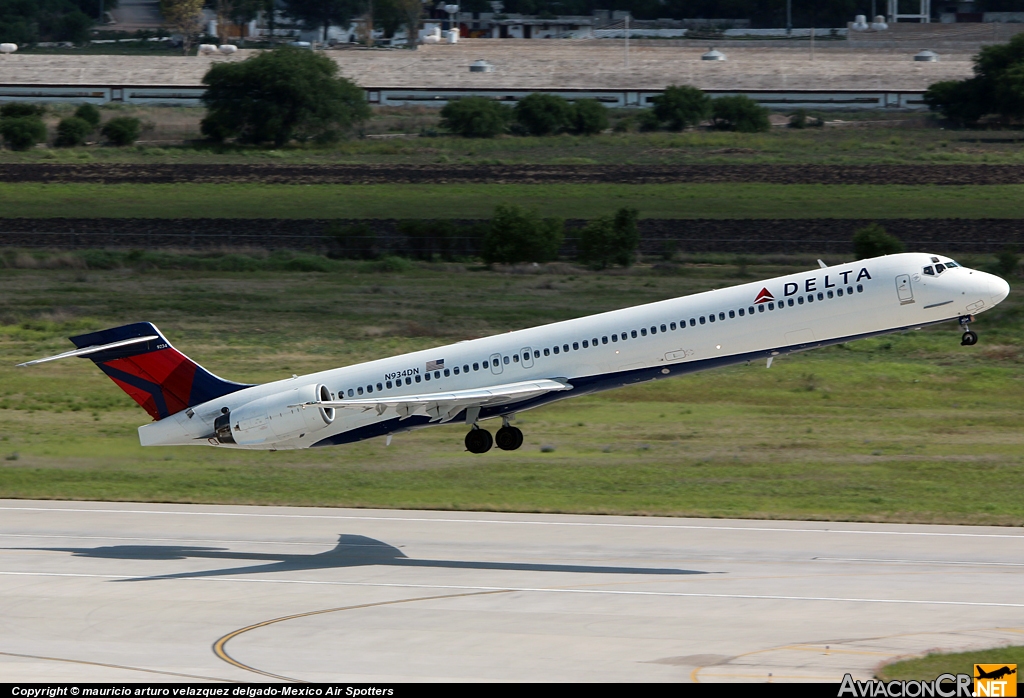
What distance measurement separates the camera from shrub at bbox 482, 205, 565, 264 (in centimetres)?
9200

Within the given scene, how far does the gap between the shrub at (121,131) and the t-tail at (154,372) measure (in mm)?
106247

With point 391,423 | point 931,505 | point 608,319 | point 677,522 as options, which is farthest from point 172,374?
point 931,505

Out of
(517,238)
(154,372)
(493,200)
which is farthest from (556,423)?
(493,200)

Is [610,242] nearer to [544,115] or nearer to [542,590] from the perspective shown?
[542,590]

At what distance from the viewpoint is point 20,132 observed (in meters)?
141

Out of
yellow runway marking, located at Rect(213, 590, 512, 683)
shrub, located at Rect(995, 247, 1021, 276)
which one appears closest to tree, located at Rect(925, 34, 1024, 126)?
shrub, located at Rect(995, 247, 1021, 276)

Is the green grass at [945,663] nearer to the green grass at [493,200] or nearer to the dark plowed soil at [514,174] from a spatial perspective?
the green grass at [493,200]

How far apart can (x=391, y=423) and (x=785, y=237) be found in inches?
2308

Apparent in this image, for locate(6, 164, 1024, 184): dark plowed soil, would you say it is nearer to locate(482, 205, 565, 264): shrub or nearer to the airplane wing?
locate(482, 205, 565, 264): shrub

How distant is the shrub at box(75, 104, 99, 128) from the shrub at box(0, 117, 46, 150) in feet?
24.3

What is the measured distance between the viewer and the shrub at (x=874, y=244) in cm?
8706

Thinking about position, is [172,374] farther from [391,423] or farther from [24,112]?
[24,112]

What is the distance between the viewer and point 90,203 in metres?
115

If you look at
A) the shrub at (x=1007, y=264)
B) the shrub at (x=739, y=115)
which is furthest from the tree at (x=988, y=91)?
the shrub at (x=1007, y=264)
